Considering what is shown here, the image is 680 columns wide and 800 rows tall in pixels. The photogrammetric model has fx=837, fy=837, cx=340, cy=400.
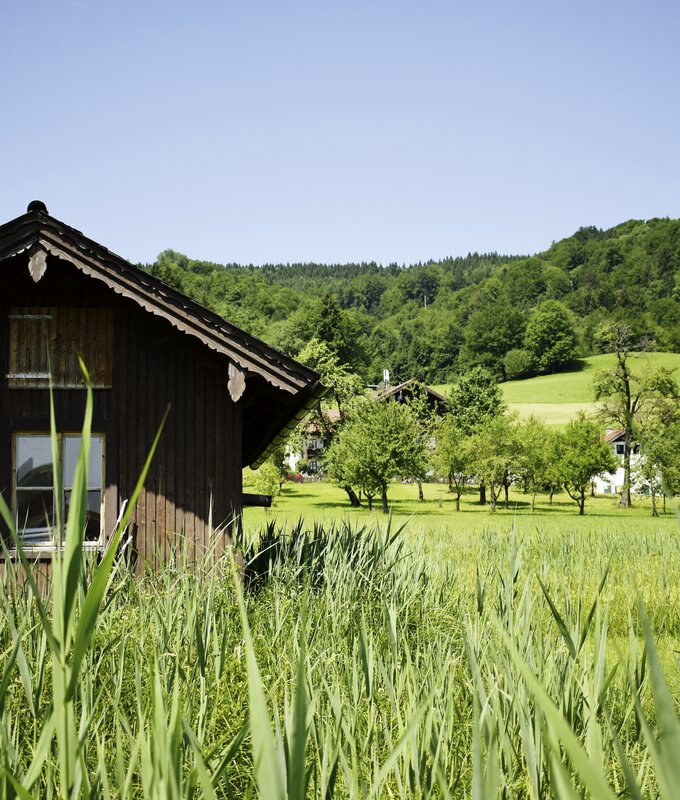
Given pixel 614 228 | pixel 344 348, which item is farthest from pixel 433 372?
pixel 614 228

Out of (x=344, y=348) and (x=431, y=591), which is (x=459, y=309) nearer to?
(x=344, y=348)

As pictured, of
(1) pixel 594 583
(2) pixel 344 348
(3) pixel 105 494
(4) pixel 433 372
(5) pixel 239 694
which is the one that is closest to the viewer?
(5) pixel 239 694

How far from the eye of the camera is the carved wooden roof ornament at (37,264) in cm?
829

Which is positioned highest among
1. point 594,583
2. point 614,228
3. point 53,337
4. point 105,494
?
point 614,228

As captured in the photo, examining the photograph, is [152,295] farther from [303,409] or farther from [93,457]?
[303,409]

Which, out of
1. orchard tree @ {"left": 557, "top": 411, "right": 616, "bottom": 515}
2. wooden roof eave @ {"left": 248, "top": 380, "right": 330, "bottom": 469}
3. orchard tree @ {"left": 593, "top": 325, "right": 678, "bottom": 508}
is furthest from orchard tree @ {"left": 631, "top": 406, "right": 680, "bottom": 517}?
wooden roof eave @ {"left": 248, "top": 380, "right": 330, "bottom": 469}

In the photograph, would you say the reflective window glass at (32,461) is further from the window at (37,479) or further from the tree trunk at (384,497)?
the tree trunk at (384,497)

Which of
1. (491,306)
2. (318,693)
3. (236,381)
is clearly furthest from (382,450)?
(491,306)

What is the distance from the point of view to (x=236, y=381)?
28.3 ft

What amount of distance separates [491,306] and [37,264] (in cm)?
12033

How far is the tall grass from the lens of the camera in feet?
3.21

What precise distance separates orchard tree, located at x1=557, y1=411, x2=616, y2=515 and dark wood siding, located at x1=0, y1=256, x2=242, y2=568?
122ft

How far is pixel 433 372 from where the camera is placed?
410ft

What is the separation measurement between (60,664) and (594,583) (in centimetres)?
1034
